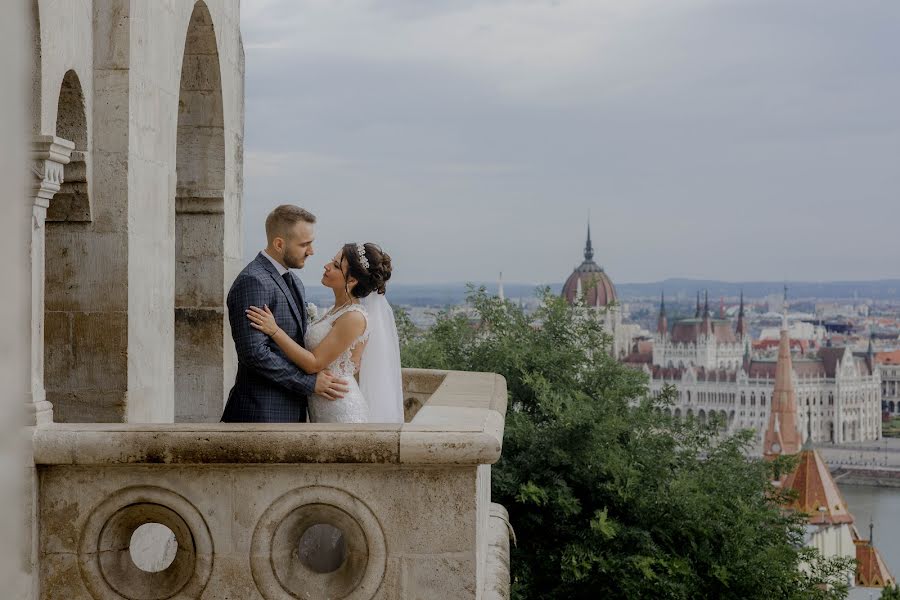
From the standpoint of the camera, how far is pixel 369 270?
15.4 ft

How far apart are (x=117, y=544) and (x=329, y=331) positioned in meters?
1.22

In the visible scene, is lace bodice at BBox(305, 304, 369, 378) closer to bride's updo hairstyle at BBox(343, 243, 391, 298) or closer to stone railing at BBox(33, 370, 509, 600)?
bride's updo hairstyle at BBox(343, 243, 391, 298)

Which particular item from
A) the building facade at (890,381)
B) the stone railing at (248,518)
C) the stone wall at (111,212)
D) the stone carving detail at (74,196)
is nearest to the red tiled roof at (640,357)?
the building facade at (890,381)

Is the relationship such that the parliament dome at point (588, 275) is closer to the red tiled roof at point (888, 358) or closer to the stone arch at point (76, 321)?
the red tiled roof at point (888, 358)

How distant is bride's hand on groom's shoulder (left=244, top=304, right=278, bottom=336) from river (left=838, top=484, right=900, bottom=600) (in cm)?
6667

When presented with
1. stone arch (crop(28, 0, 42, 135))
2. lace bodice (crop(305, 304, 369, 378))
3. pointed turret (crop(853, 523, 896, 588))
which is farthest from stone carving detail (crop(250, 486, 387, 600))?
pointed turret (crop(853, 523, 896, 588))

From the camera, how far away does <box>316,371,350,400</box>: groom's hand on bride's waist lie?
459 cm

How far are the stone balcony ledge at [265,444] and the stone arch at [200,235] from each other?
3.75m

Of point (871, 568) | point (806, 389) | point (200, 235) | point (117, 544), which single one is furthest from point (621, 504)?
point (806, 389)

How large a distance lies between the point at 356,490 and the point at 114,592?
33.0 inches

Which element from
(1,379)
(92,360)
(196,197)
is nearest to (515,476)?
(196,197)

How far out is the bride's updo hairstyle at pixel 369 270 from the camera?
4.68 meters

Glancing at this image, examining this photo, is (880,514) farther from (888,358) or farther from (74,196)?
(74,196)

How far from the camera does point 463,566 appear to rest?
3811 millimetres
